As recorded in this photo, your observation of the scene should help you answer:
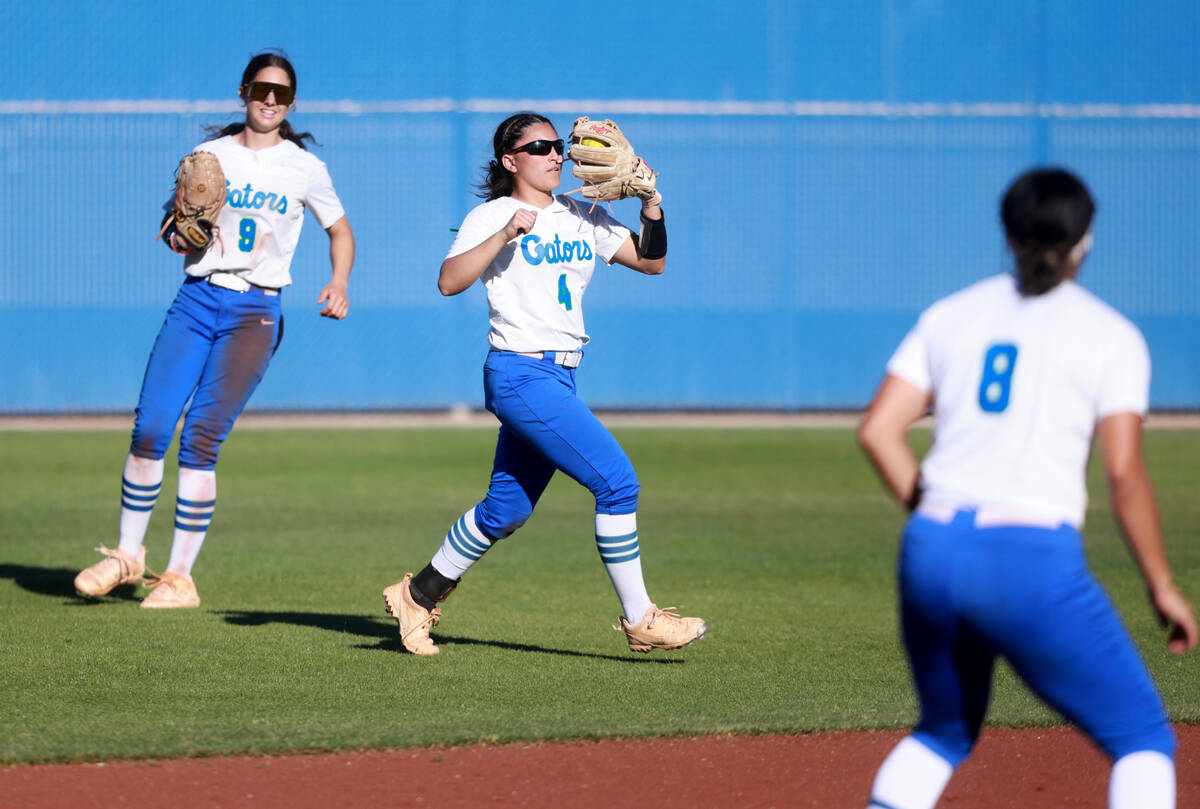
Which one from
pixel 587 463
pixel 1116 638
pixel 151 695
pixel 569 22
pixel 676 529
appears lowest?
pixel 676 529

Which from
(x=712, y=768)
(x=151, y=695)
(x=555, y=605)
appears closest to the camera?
(x=712, y=768)

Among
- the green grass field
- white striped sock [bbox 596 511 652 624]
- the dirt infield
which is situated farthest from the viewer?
white striped sock [bbox 596 511 652 624]

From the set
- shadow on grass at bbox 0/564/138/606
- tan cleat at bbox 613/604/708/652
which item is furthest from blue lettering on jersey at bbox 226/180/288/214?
tan cleat at bbox 613/604/708/652

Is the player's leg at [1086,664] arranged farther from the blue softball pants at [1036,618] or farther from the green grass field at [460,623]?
the green grass field at [460,623]

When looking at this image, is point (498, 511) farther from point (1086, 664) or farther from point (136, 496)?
point (1086, 664)

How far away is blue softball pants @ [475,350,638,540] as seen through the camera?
549cm

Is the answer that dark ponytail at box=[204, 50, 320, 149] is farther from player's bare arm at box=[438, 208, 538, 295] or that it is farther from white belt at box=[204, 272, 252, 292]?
player's bare arm at box=[438, 208, 538, 295]

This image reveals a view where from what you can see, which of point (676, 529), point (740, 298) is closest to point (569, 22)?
point (740, 298)

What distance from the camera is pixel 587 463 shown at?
5523mm

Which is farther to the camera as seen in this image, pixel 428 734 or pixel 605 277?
pixel 605 277

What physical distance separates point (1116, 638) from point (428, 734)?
249 cm

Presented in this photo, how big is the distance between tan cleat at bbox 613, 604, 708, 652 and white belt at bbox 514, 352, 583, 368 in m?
0.97

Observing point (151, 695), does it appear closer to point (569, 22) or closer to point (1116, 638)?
point (1116, 638)

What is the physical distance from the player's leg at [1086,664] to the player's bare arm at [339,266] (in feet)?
14.2
